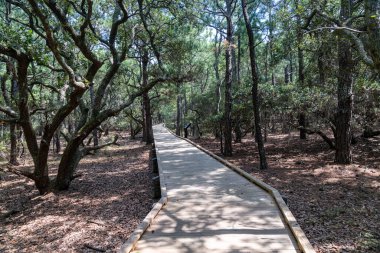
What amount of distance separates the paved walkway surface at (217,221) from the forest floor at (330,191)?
100 cm

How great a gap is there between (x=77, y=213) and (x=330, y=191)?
6.31 metres

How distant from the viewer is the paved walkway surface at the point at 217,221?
3645mm

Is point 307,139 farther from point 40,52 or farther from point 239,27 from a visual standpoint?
point 40,52

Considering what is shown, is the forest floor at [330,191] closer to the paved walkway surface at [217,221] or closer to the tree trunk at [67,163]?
the paved walkway surface at [217,221]

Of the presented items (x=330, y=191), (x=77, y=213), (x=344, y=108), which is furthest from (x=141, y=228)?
(x=344, y=108)

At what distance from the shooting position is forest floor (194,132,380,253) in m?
4.83

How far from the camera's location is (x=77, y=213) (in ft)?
23.0

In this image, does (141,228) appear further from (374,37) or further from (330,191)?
(330,191)

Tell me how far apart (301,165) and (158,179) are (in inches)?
230

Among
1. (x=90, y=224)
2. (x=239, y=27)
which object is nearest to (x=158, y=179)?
(x=90, y=224)

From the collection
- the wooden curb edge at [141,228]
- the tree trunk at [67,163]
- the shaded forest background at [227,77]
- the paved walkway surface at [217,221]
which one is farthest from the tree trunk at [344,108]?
the tree trunk at [67,163]

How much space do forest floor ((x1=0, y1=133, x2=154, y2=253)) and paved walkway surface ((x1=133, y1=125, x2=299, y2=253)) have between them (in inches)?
46.0

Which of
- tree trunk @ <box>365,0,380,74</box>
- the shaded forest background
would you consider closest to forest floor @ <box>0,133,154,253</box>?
the shaded forest background

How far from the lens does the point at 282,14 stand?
9.72 metres
